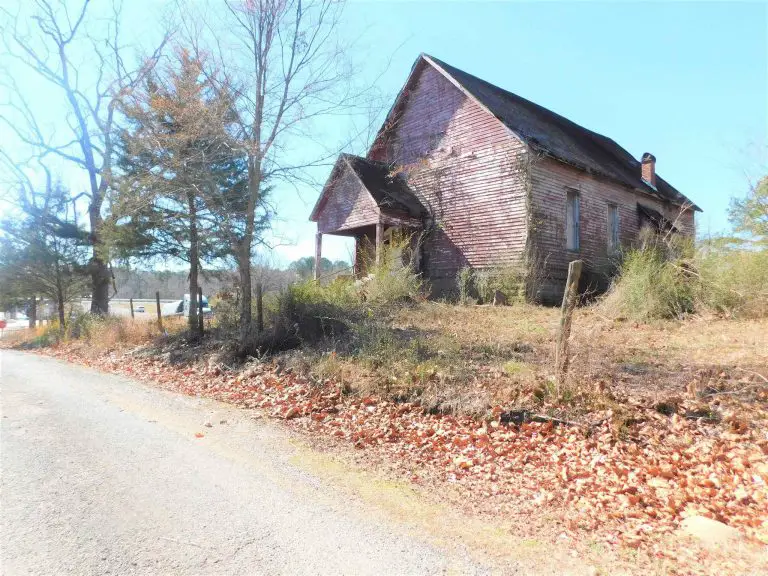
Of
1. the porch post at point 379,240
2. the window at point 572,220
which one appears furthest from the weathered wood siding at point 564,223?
the porch post at point 379,240

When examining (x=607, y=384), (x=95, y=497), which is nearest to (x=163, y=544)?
(x=95, y=497)

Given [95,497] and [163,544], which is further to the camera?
[95,497]

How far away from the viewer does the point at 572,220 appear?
607 inches

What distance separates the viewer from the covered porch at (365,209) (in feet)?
50.4

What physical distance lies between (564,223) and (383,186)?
6446mm

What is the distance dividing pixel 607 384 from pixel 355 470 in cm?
320

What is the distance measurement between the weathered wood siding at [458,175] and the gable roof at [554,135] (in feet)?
1.18

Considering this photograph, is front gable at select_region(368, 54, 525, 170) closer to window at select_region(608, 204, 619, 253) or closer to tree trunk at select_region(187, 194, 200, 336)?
Answer: window at select_region(608, 204, 619, 253)

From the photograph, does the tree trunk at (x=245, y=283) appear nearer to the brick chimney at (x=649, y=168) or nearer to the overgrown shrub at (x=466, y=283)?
the overgrown shrub at (x=466, y=283)

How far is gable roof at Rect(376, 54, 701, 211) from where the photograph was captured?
14812 mm

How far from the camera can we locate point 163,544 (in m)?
2.92

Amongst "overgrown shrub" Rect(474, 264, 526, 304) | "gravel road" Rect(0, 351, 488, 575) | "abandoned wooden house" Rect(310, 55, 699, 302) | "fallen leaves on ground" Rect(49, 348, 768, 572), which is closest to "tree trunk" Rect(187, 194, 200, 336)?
"abandoned wooden house" Rect(310, 55, 699, 302)

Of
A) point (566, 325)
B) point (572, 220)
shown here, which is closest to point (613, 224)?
point (572, 220)

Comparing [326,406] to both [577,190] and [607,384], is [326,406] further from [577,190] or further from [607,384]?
[577,190]
